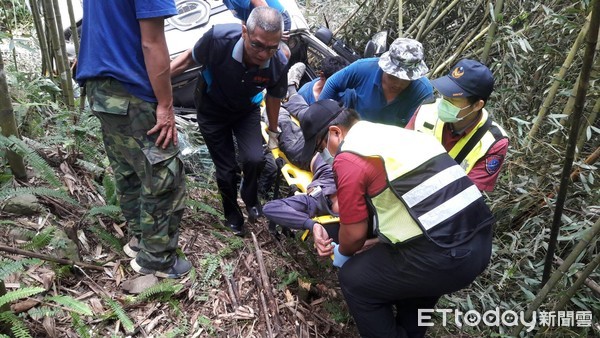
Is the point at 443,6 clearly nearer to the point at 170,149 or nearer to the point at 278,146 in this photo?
the point at 278,146

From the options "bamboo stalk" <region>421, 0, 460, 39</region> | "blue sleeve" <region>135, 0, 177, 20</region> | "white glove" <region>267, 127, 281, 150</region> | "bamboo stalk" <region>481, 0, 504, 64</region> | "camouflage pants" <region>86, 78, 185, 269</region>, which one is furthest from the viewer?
"bamboo stalk" <region>421, 0, 460, 39</region>

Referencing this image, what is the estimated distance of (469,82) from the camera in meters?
2.74

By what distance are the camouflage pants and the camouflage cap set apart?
1.83m

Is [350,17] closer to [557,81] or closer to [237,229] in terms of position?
[557,81]

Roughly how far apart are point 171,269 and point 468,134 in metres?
2.06

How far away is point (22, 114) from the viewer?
3.49m

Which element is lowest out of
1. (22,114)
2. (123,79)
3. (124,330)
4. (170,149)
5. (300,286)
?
(300,286)

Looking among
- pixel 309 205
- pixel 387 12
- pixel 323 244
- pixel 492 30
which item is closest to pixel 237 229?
pixel 309 205

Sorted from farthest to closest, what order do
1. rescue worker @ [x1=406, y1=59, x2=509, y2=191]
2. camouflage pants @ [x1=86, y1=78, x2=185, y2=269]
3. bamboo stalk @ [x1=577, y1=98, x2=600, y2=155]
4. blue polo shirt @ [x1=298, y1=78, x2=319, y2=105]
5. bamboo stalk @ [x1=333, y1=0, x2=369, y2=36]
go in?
bamboo stalk @ [x1=333, y1=0, x2=369, y2=36] → blue polo shirt @ [x1=298, y1=78, x2=319, y2=105] → bamboo stalk @ [x1=577, y1=98, x2=600, y2=155] → rescue worker @ [x1=406, y1=59, x2=509, y2=191] → camouflage pants @ [x1=86, y1=78, x2=185, y2=269]

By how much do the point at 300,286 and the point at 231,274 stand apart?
0.46 meters

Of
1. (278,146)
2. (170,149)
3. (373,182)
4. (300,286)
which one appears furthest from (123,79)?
(278,146)

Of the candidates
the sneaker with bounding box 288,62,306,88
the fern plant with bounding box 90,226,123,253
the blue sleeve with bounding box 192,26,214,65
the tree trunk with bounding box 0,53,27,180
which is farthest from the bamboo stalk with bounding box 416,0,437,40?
the tree trunk with bounding box 0,53,27,180

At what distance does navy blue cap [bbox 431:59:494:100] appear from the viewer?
273cm

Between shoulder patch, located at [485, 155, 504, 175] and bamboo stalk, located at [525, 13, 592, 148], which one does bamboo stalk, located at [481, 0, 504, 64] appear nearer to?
bamboo stalk, located at [525, 13, 592, 148]
